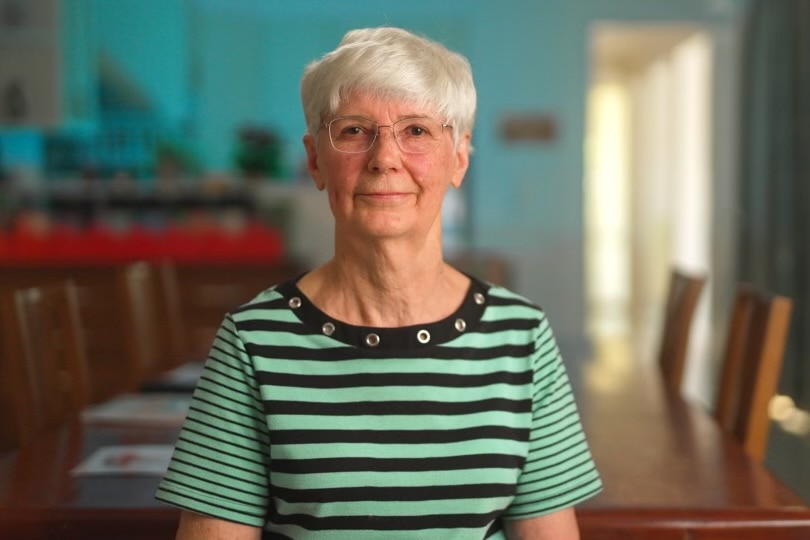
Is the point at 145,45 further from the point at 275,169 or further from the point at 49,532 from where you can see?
the point at 49,532

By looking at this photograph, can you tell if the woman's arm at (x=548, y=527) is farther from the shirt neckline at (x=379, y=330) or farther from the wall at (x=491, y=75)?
the wall at (x=491, y=75)

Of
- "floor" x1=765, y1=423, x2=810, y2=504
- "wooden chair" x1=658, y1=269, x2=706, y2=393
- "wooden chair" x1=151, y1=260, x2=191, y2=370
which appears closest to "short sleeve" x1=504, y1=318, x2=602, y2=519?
"wooden chair" x1=658, y1=269, x2=706, y2=393

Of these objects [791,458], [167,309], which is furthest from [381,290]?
[791,458]

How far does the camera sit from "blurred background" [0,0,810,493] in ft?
16.9

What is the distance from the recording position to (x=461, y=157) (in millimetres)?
1292

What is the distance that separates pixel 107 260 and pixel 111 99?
1.28 metres

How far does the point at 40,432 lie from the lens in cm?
192

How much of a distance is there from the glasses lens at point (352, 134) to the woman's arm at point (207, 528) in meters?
0.44

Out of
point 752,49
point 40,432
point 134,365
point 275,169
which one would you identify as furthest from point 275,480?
point 752,49

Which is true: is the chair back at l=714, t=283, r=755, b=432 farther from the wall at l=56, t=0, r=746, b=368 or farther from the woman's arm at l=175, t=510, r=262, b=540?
the wall at l=56, t=0, r=746, b=368

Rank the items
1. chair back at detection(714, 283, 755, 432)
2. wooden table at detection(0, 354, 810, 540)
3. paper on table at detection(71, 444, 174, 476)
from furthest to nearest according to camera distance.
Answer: chair back at detection(714, 283, 755, 432) → paper on table at detection(71, 444, 174, 476) → wooden table at detection(0, 354, 810, 540)

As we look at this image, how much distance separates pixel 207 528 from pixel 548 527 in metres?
0.40

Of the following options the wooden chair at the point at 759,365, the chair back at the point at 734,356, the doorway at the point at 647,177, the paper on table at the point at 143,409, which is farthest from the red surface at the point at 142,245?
the wooden chair at the point at 759,365

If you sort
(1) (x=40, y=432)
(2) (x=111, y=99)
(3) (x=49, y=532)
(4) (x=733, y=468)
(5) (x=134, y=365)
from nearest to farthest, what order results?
(3) (x=49, y=532) < (4) (x=733, y=468) < (1) (x=40, y=432) < (5) (x=134, y=365) < (2) (x=111, y=99)
